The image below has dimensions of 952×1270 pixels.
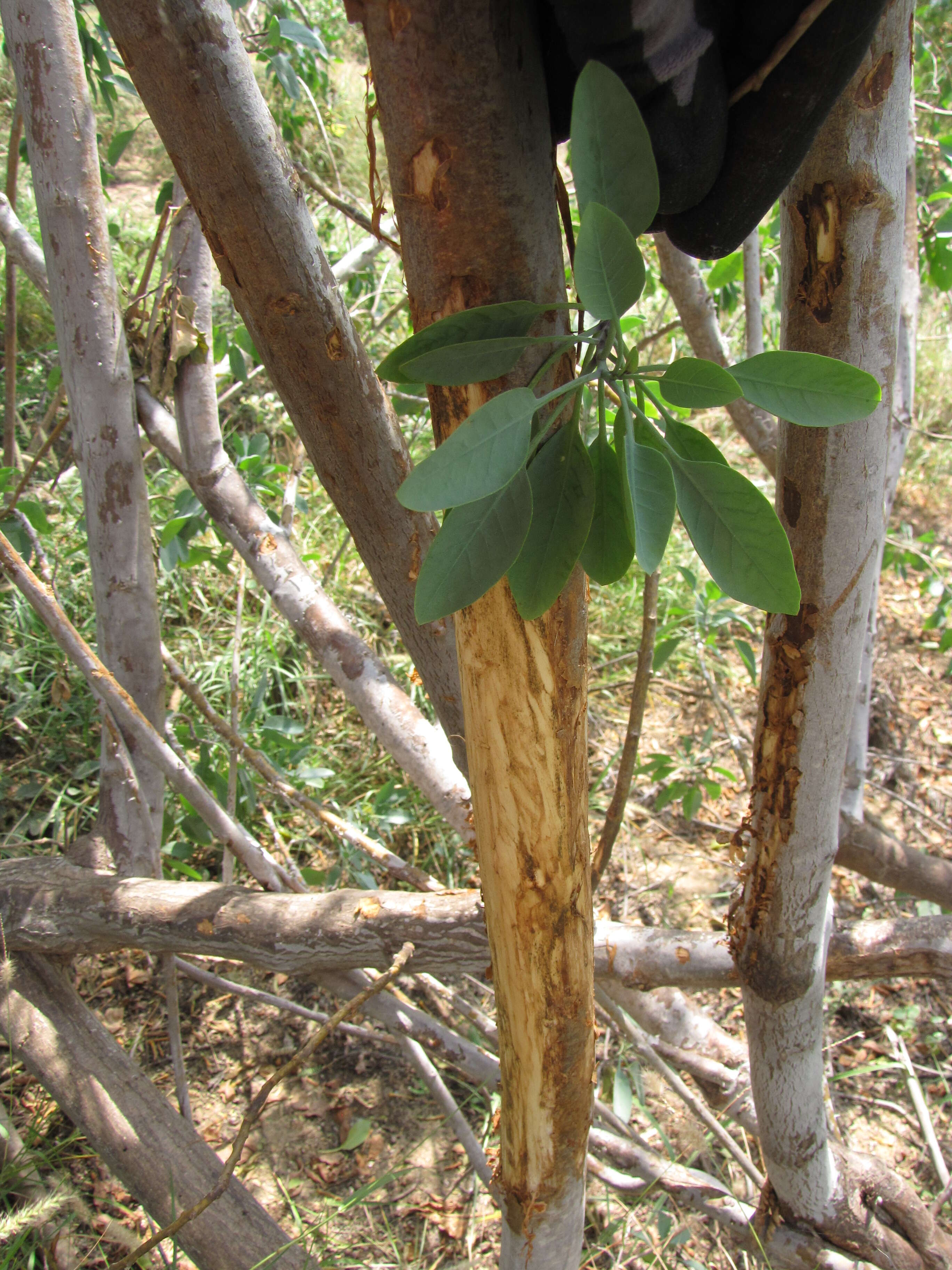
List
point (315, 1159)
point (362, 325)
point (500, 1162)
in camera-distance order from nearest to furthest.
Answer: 1. point (500, 1162)
2. point (315, 1159)
3. point (362, 325)

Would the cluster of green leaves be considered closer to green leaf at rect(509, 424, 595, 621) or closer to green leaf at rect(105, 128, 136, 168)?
green leaf at rect(509, 424, 595, 621)

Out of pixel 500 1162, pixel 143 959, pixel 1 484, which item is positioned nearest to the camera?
pixel 500 1162

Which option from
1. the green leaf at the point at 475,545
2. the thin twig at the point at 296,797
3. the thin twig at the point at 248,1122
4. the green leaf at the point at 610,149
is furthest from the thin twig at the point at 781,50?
the thin twig at the point at 296,797

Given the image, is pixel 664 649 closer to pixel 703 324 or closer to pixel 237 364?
pixel 703 324

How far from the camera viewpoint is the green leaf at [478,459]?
1.70 ft

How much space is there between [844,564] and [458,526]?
0.50 metres

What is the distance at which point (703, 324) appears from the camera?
170cm

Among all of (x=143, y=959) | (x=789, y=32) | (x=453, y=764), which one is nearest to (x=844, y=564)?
(x=789, y=32)

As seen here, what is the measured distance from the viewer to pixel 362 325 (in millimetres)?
2811

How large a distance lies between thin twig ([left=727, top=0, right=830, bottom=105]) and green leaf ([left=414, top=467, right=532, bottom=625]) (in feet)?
1.09

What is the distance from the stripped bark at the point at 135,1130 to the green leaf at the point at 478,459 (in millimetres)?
1287

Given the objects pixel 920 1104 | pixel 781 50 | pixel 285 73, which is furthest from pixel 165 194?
pixel 920 1104

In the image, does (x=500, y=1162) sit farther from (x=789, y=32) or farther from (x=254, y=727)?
(x=254, y=727)

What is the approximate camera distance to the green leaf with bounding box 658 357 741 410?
0.54 meters
